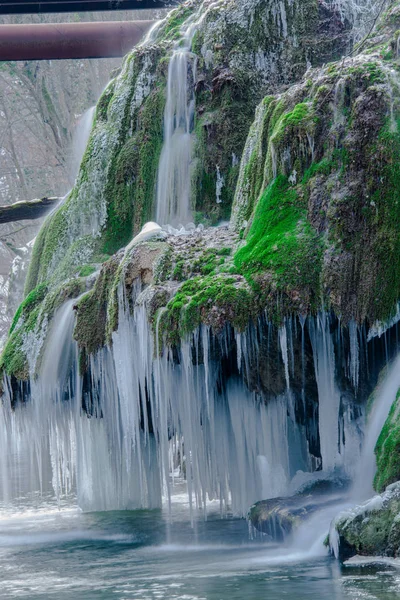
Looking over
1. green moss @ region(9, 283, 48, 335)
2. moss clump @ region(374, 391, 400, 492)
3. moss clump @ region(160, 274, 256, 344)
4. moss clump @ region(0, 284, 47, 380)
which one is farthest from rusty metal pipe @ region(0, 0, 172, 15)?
moss clump @ region(374, 391, 400, 492)

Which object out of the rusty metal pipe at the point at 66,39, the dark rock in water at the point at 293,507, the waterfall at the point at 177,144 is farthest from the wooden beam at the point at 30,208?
the dark rock in water at the point at 293,507

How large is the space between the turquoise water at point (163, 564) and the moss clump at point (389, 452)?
2.48ft

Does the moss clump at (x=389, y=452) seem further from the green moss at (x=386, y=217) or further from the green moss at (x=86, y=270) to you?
the green moss at (x=86, y=270)

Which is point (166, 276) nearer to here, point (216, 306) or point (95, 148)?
point (216, 306)

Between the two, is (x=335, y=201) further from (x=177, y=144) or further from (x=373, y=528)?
(x=177, y=144)

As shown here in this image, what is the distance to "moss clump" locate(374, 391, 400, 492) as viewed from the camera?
7.92m

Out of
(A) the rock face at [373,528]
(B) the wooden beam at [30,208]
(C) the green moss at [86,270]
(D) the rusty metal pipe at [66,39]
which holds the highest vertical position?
(D) the rusty metal pipe at [66,39]

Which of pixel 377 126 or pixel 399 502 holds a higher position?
pixel 377 126

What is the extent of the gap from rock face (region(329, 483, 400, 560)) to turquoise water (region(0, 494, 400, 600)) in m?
0.20

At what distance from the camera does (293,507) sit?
864 cm

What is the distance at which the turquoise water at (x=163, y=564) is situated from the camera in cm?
694

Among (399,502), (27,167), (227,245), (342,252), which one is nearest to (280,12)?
(227,245)

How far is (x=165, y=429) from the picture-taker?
32.1 ft

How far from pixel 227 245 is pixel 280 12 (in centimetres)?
484
